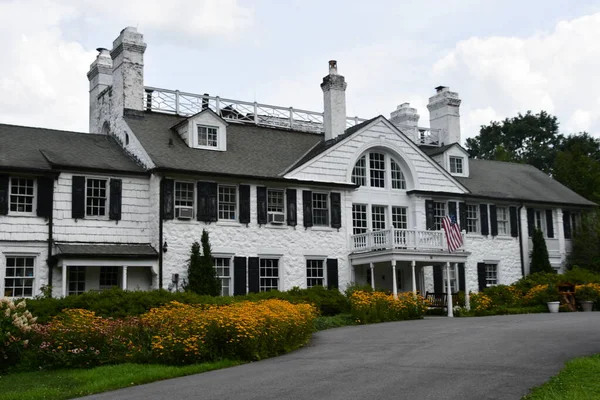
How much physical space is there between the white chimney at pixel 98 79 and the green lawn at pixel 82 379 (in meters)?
18.6

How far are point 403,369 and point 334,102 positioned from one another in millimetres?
20375

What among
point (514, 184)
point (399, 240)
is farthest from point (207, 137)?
point (514, 184)

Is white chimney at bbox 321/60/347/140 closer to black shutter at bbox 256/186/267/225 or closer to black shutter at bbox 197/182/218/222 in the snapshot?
black shutter at bbox 256/186/267/225

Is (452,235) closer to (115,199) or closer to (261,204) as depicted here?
(261,204)

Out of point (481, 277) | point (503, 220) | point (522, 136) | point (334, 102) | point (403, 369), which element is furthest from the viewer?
point (522, 136)

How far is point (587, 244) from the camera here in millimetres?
36062

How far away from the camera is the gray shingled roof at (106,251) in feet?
75.9

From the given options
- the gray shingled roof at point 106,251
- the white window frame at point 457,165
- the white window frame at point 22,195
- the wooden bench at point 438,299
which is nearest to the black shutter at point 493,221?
the white window frame at point 457,165

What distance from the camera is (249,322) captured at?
50.8 ft

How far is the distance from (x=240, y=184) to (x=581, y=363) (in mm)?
16834

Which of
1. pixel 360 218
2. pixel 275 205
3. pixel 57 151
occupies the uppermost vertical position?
pixel 57 151

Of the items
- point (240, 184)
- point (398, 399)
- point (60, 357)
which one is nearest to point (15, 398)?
point (60, 357)

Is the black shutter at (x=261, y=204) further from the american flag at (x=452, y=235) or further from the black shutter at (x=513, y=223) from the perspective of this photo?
the black shutter at (x=513, y=223)

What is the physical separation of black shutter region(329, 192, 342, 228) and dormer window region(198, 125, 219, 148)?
16.9 ft
